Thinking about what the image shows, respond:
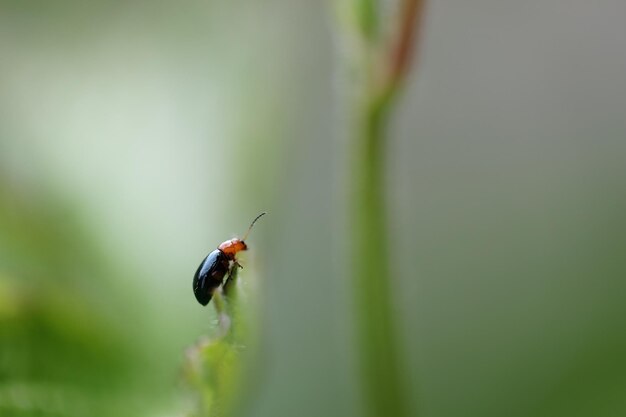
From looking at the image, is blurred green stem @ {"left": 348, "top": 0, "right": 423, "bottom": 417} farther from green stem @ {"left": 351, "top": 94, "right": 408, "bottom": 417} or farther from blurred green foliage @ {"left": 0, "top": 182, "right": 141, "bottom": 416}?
blurred green foliage @ {"left": 0, "top": 182, "right": 141, "bottom": 416}

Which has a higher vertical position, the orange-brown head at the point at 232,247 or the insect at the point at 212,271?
the orange-brown head at the point at 232,247

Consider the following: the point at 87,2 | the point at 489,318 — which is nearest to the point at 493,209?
the point at 489,318

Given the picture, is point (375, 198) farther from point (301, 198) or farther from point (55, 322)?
point (301, 198)

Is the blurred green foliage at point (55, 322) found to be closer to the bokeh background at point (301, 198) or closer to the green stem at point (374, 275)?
the bokeh background at point (301, 198)

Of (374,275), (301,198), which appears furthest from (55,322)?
(301,198)

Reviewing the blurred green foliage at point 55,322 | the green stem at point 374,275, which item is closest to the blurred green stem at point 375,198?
the green stem at point 374,275

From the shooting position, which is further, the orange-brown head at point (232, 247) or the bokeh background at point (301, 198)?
the bokeh background at point (301, 198)
